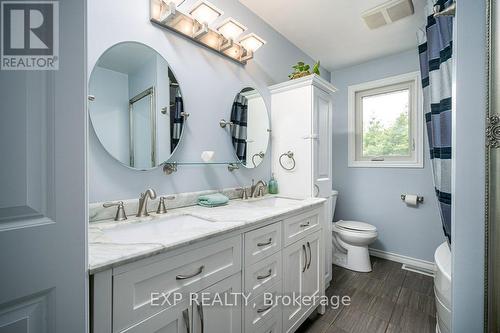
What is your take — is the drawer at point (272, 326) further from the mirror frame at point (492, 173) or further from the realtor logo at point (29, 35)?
the realtor logo at point (29, 35)

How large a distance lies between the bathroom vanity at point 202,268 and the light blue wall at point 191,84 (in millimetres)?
208

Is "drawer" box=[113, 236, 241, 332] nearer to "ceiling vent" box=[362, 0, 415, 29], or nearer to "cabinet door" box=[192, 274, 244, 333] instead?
"cabinet door" box=[192, 274, 244, 333]

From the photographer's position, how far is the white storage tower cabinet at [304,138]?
6.13ft

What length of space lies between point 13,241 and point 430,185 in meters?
3.14

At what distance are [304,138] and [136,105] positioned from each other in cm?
132

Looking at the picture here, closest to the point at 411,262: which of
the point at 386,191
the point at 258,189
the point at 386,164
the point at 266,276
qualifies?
the point at 386,191

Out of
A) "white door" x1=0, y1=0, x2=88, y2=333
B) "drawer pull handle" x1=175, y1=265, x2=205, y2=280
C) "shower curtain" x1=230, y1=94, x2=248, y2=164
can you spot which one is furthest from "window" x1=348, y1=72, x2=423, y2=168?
"white door" x1=0, y1=0, x2=88, y2=333

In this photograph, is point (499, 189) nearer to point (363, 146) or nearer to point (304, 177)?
point (304, 177)

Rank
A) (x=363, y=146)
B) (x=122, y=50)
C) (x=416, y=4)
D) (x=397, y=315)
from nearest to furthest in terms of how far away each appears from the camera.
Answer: (x=122, y=50) → (x=397, y=315) → (x=416, y=4) → (x=363, y=146)

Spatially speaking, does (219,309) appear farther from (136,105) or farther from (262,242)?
(136,105)

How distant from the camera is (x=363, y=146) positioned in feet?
9.36

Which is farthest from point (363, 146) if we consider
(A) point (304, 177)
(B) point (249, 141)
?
(B) point (249, 141)

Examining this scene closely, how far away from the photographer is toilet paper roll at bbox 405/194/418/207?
2395mm

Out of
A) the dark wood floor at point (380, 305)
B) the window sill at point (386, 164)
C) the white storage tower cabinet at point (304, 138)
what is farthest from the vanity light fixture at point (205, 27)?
the dark wood floor at point (380, 305)
